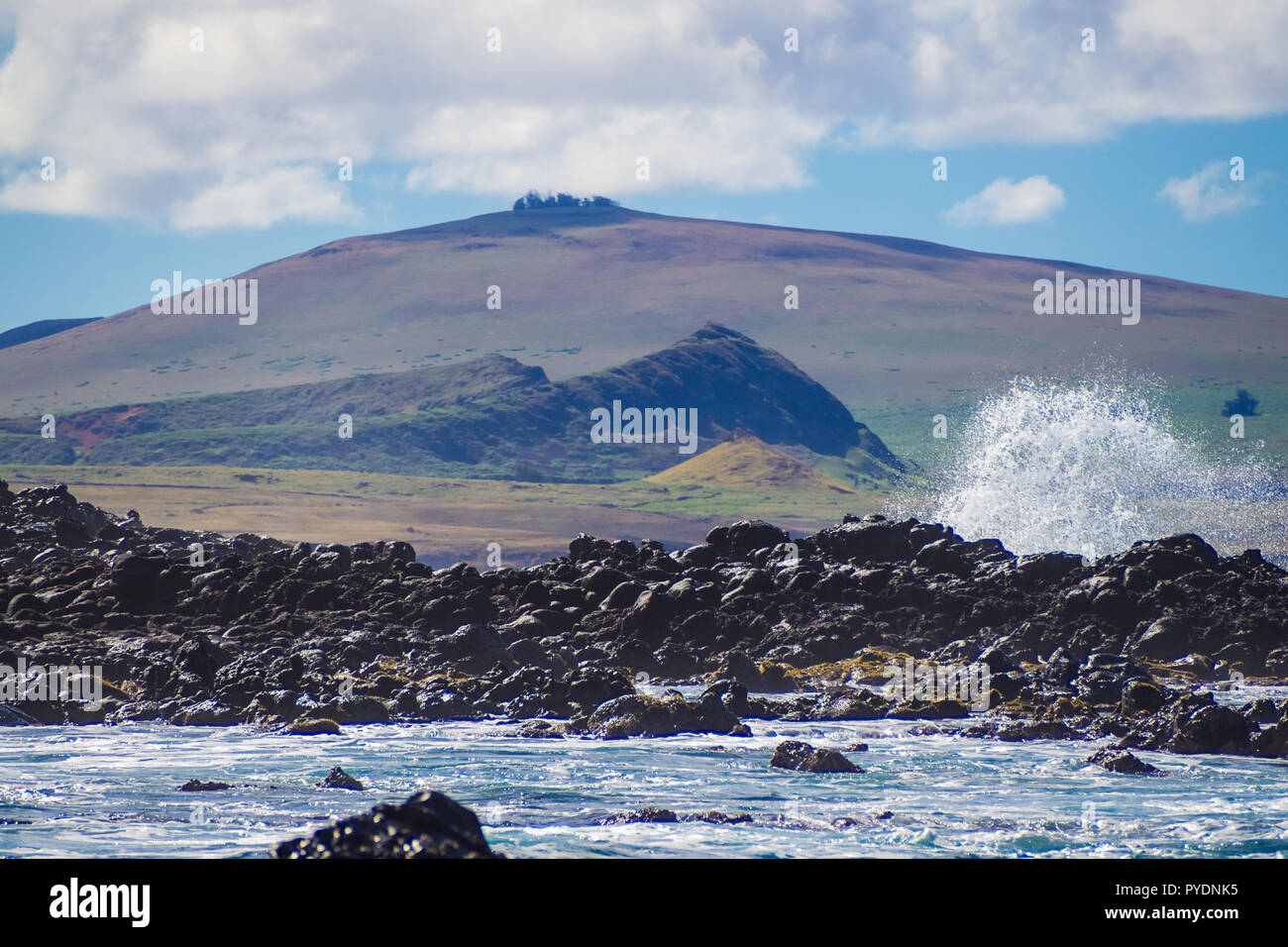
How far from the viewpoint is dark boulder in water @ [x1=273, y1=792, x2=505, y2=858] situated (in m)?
9.31

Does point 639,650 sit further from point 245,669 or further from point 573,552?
point 573,552

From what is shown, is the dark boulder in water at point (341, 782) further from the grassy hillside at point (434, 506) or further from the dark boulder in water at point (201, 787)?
the grassy hillside at point (434, 506)

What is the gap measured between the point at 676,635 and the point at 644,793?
43.9 feet

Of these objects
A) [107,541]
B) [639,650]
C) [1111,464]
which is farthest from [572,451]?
[639,650]

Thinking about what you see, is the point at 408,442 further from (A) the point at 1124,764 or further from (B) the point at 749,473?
(A) the point at 1124,764

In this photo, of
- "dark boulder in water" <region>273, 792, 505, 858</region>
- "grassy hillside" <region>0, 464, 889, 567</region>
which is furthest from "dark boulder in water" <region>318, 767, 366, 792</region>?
"grassy hillside" <region>0, 464, 889, 567</region>

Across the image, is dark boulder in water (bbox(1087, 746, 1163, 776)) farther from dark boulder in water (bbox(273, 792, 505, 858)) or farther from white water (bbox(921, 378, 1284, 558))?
white water (bbox(921, 378, 1284, 558))

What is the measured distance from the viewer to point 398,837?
9375 millimetres

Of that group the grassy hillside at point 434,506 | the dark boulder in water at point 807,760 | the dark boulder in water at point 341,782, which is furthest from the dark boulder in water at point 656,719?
the grassy hillside at point 434,506

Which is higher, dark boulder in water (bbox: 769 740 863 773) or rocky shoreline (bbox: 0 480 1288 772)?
rocky shoreline (bbox: 0 480 1288 772)

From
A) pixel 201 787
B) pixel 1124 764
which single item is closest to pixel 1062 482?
pixel 1124 764

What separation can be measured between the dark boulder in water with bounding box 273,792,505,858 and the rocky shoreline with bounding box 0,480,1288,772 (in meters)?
13.3

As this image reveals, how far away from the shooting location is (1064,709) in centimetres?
2378
